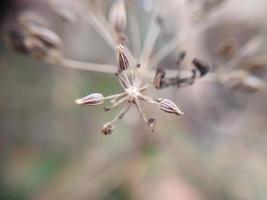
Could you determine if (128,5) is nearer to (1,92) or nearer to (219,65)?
(219,65)

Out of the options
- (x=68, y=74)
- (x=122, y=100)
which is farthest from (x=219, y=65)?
(x=68, y=74)

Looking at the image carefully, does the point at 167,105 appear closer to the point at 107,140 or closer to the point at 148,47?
the point at 148,47

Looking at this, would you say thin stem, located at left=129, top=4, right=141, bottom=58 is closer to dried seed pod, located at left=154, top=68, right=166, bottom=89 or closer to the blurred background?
the blurred background

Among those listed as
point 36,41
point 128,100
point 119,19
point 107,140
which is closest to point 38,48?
point 36,41

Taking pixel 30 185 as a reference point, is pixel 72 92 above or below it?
above

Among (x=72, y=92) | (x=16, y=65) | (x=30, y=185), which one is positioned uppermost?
(x=16, y=65)

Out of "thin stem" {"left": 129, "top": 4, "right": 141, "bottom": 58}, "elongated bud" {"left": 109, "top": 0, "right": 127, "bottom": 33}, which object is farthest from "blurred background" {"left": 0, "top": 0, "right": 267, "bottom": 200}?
"elongated bud" {"left": 109, "top": 0, "right": 127, "bottom": 33}

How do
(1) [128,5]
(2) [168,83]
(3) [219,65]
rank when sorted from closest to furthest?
(2) [168,83], (3) [219,65], (1) [128,5]
